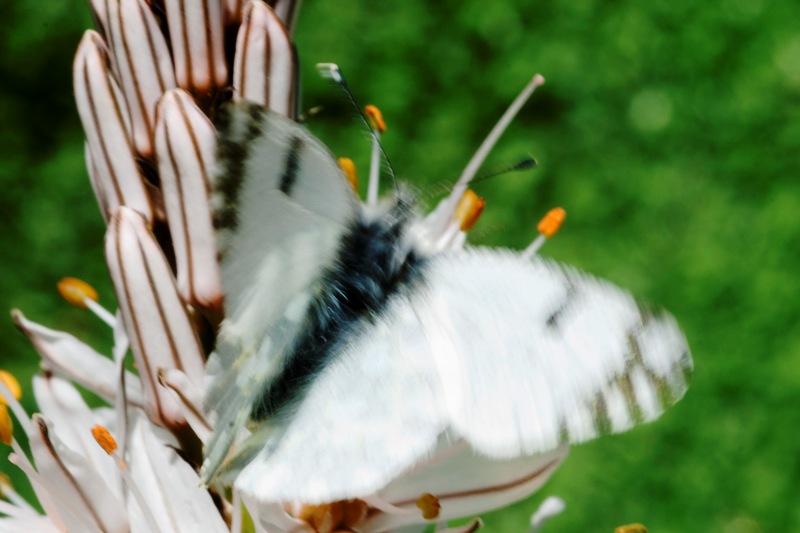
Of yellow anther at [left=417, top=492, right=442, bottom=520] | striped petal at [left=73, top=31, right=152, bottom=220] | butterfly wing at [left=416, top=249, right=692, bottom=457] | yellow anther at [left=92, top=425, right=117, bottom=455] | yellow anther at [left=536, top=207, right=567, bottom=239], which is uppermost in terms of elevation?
striped petal at [left=73, top=31, right=152, bottom=220]

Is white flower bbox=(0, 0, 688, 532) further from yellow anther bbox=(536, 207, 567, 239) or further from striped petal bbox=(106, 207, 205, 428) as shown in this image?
yellow anther bbox=(536, 207, 567, 239)

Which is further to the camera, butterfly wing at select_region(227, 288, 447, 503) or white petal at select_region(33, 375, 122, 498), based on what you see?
white petal at select_region(33, 375, 122, 498)

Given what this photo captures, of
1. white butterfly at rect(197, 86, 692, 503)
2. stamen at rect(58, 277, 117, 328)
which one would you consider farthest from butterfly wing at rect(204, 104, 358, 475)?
stamen at rect(58, 277, 117, 328)

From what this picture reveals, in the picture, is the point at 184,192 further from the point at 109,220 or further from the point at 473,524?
the point at 473,524

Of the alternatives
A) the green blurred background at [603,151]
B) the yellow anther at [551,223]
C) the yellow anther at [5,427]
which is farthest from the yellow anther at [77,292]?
the green blurred background at [603,151]

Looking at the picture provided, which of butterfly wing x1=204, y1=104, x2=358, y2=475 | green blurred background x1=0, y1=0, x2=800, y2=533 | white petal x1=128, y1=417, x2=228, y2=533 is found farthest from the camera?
green blurred background x1=0, y1=0, x2=800, y2=533

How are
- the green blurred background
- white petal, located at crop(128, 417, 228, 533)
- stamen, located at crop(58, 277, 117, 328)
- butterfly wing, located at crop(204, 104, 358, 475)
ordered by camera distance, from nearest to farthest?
butterfly wing, located at crop(204, 104, 358, 475) → white petal, located at crop(128, 417, 228, 533) → stamen, located at crop(58, 277, 117, 328) → the green blurred background
